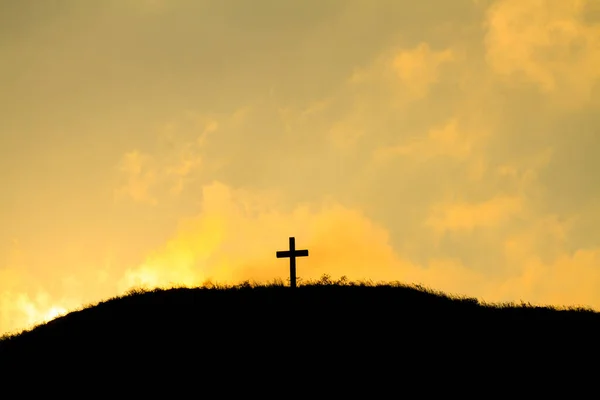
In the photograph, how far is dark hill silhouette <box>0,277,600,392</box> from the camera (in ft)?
52.6

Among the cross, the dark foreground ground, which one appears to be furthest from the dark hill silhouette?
the cross

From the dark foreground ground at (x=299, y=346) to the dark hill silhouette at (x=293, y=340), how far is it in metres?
0.06

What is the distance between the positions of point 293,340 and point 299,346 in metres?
0.49

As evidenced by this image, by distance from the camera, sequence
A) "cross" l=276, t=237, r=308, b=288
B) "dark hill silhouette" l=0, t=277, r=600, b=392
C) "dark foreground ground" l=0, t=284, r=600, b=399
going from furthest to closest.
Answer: "cross" l=276, t=237, r=308, b=288
"dark hill silhouette" l=0, t=277, r=600, b=392
"dark foreground ground" l=0, t=284, r=600, b=399

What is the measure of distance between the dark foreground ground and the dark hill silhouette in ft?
0.18

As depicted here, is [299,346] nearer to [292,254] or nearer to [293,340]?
[293,340]

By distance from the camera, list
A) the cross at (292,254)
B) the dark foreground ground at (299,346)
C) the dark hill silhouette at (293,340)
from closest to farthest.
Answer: the dark foreground ground at (299,346)
the dark hill silhouette at (293,340)
the cross at (292,254)

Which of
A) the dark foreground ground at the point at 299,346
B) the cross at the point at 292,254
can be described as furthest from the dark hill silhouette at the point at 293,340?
the cross at the point at 292,254

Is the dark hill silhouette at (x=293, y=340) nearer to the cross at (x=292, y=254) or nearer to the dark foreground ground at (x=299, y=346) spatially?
the dark foreground ground at (x=299, y=346)

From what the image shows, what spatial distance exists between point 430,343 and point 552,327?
633 cm

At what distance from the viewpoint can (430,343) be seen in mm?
17938

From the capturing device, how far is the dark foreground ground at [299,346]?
15664 millimetres

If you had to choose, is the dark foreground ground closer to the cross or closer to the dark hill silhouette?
the dark hill silhouette

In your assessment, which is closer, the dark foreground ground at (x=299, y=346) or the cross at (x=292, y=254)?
the dark foreground ground at (x=299, y=346)
